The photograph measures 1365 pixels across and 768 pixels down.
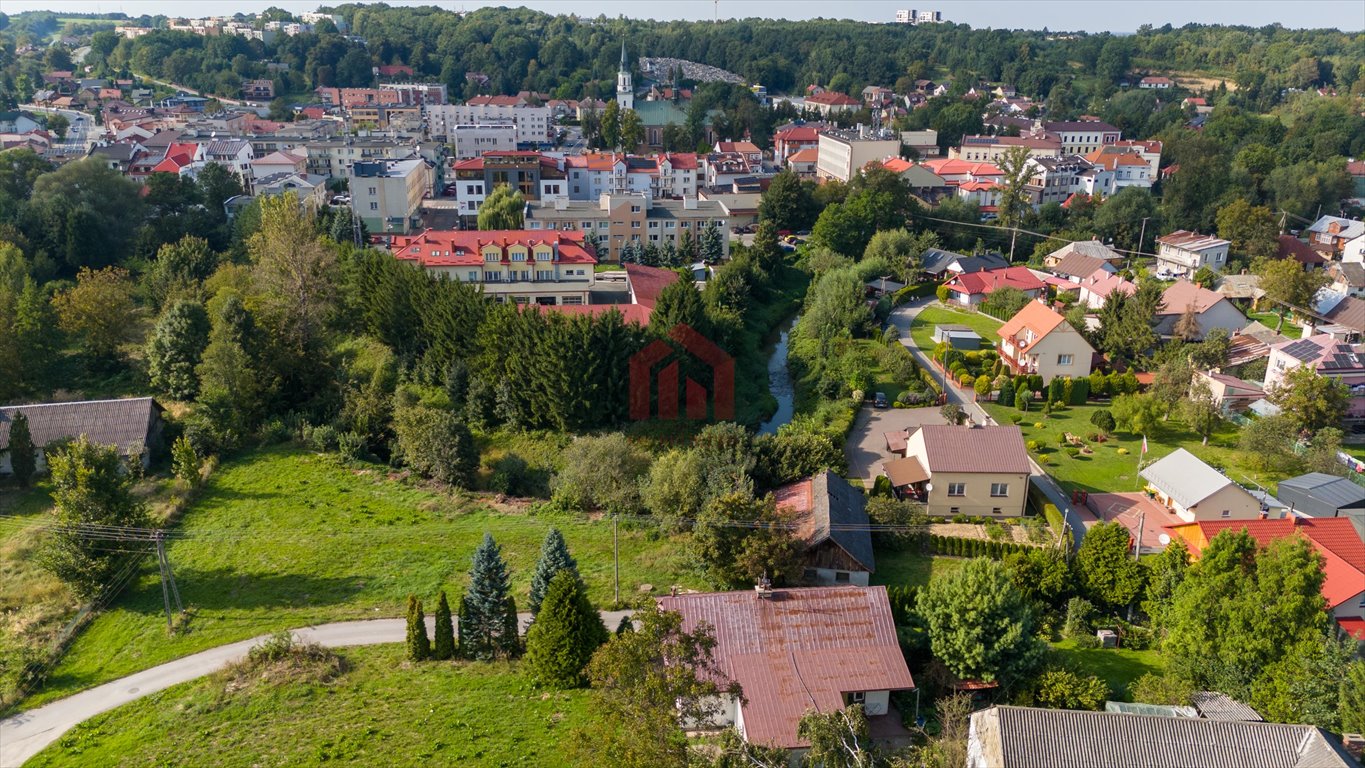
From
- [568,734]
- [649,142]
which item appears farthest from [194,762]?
[649,142]

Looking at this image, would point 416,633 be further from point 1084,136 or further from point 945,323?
point 1084,136

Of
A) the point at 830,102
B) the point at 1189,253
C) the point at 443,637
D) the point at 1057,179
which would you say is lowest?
the point at 443,637

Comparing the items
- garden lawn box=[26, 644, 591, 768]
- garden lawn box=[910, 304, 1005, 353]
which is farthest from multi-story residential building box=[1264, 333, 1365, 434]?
garden lawn box=[26, 644, 591, 768]

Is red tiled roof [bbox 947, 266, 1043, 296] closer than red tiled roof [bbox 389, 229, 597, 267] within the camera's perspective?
No

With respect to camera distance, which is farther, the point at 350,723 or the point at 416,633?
the point at 416,633

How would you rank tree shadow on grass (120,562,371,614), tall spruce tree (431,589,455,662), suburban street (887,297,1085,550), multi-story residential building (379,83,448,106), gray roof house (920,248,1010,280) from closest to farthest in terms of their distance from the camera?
tall spruce tree (431,589,455,662)
tree shadow on grass (120,562,371,614)
suburban street (887,297,1085,550)
gray roof house (920,248,1010,280)
multi-story residential building (379,83,448,106)

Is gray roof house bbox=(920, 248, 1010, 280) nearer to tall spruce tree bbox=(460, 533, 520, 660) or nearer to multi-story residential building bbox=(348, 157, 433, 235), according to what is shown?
multi-story residential building bbox=(348, 157, 433, 235)

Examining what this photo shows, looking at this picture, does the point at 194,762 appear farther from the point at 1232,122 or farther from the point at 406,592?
the point at 1232,122

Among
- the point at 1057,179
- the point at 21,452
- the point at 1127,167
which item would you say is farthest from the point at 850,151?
the point at 21,452
